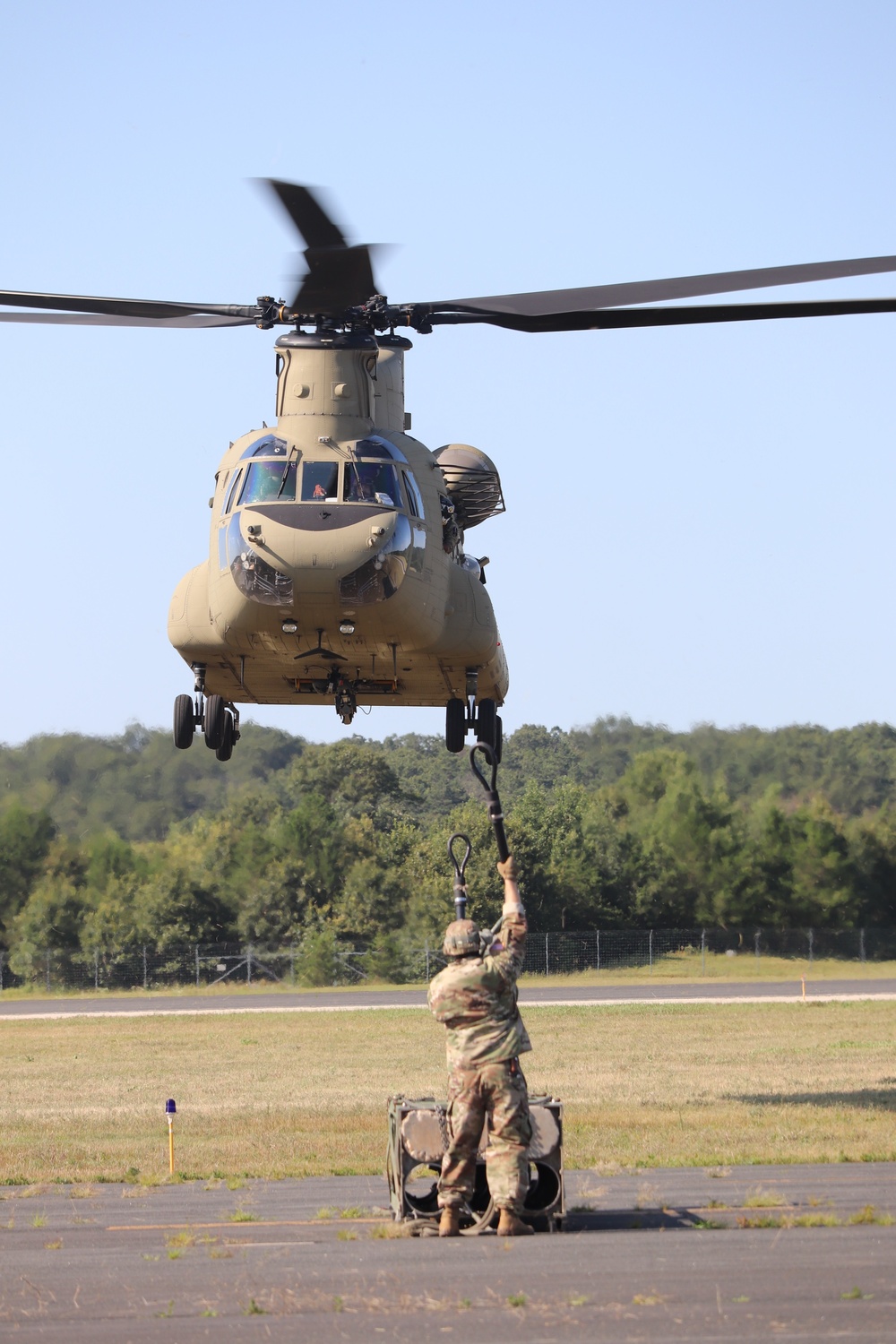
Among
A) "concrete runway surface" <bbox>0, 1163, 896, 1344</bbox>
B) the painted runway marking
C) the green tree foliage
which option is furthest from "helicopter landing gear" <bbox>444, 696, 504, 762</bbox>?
the green tree foliage

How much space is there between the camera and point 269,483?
18.0 meters

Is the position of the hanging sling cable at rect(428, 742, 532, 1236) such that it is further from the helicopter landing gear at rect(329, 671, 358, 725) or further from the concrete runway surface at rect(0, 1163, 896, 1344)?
the helicopter landing gear at rect(329, 671, 358, 725)

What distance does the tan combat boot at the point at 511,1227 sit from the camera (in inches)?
390

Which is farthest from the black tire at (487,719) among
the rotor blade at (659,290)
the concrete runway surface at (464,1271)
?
the concrete runway surface at (464,1271)

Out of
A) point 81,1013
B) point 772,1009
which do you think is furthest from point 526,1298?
point 81,1013

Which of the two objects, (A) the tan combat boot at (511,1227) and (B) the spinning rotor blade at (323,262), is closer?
(A) the tan combat boot at (511,1227)

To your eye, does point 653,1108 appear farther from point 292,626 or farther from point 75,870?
point 75,870

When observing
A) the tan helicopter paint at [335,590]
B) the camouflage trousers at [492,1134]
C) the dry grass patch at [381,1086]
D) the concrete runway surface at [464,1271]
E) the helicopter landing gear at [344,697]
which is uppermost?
the tan helicopter paint at [335,590]

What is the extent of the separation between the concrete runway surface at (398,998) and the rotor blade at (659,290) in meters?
26.2

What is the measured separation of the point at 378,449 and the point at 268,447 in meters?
1.28

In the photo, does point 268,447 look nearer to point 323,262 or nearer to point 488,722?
point 323,262

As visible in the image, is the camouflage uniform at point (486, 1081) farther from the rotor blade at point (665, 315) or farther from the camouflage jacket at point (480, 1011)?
the rotor blade at point (665, 315)

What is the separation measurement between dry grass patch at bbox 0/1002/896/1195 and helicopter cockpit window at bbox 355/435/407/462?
25.2 ft

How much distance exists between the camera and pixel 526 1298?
7844 millimetres
